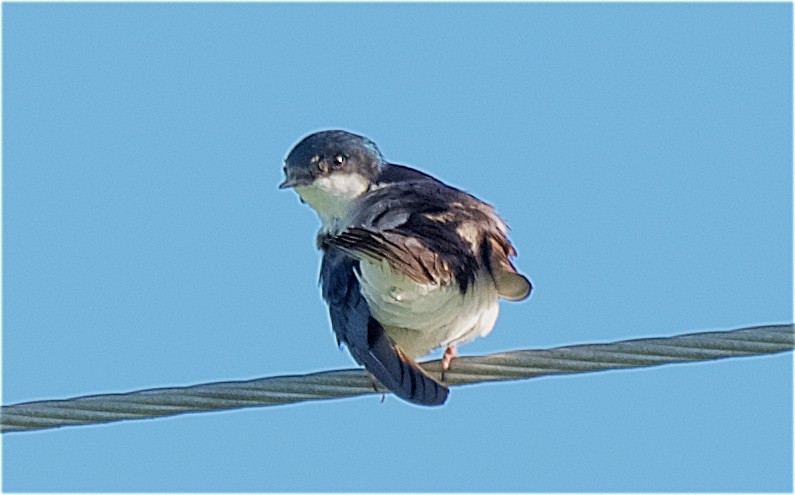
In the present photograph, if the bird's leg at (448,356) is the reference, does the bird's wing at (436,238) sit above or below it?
above

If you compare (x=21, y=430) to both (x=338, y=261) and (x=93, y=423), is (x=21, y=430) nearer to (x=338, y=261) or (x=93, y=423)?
(x=93, y=423)

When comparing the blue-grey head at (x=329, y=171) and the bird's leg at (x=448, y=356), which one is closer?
the bird's leg at (x=448, y=356)

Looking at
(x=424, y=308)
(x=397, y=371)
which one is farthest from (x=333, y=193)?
(x=397, y=371)

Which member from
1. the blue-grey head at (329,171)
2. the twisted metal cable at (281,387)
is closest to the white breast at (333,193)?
the blue-grey head at (329,171)

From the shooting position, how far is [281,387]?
512 cm

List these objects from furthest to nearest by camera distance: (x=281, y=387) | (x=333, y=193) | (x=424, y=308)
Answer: (x=333, y=193) < (x=424, y=308) < (x=281, y=387)

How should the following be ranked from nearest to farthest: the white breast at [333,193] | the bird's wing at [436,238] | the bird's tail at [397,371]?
1. the bird's tail at [397,371]
2. the bird's wing at [436,238]
3. the white breast at [333,193]

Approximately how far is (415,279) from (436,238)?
0.24 metres

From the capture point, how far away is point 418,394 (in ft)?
18.1

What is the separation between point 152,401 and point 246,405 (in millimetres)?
276

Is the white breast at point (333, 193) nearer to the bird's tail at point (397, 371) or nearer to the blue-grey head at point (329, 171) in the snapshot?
the blue-grey head at point (329, 171)

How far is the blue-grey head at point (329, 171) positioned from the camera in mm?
6793

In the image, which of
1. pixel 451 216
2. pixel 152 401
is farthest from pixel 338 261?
pixel 152 401

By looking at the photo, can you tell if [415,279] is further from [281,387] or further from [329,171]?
[329,171]
